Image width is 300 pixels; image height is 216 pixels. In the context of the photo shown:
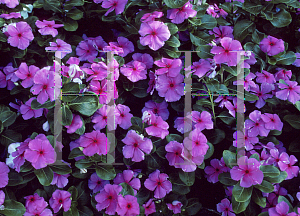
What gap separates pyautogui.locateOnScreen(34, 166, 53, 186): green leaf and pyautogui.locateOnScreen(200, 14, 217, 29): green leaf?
1086mm

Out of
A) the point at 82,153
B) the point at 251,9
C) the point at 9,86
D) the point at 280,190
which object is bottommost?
the point at 280,190

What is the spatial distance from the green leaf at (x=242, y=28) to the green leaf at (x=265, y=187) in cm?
80

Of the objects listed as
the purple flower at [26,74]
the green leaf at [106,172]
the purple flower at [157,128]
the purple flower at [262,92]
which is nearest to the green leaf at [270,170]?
the purple flower at [262,92]

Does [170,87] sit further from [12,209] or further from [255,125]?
[12,209]

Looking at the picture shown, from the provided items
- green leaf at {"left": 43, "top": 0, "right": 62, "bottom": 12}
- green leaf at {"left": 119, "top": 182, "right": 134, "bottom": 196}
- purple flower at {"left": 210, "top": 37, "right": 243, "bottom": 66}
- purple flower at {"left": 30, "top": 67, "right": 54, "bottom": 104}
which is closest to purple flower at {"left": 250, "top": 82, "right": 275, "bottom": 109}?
purple flower at {"left": 210, "top": 37, "right": 243, "bottom": 66}

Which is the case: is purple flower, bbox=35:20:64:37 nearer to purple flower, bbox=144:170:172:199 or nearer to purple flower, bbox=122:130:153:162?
purple flower, bbox=122:130:153:162

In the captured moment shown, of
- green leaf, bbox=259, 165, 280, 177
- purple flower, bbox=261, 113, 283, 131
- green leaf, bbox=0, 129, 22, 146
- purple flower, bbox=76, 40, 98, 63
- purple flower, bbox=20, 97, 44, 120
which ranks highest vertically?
purple flower, bbox=76, 40, 98, 63

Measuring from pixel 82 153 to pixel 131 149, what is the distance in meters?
0.22

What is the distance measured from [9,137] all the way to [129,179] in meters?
0.60

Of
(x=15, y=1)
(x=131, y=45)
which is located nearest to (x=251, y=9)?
(x=131, y=45)

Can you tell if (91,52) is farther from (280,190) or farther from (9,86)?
(280,190)

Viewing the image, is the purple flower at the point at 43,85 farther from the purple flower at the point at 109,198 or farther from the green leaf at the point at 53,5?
the green leaf at the point at 53,5

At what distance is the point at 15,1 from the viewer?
1698mm

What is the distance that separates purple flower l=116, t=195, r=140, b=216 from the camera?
4.17 ft
